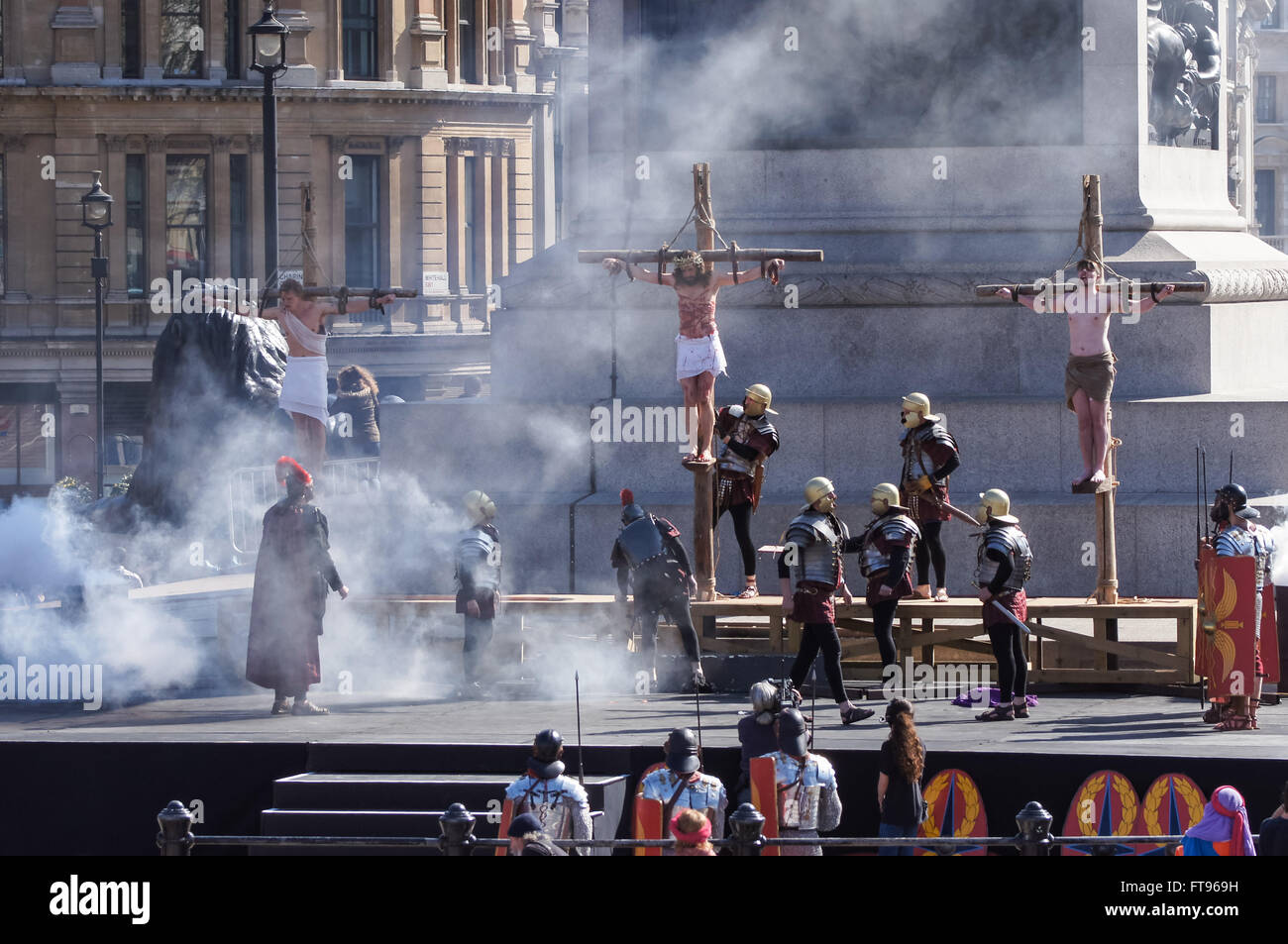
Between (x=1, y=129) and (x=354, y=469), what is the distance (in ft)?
88.5

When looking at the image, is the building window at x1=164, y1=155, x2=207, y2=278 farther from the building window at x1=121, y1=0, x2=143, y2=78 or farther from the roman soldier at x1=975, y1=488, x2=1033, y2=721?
the roman soldier at x1=975, y1=488, x2=1033, y2=721

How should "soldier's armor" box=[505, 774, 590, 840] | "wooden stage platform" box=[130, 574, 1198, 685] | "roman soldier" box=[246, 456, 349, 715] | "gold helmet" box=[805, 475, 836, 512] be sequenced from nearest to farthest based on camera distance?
"soldier's armor" box=[505, 774, 590, 840]
"gold helmet" box=[805, 475, 836, 512]
"roman soldier" box=[246, 456, 349, 715]
"wooden stage platform" box=[130, 574, 1198, 685]

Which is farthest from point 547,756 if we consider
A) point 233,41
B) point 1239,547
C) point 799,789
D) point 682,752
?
point 233,41

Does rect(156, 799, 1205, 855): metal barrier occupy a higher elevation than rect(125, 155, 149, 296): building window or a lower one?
lower

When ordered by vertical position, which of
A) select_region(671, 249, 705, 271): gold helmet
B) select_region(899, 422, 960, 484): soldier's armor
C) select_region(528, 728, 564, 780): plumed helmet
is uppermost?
select_region(671, 249, 705, 271): gold helmet

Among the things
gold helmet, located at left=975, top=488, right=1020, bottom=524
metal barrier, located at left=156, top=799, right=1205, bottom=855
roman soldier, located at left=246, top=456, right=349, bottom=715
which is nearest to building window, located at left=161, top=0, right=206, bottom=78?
roman soldier, located at left=246, top=456, right=349, bottom=715

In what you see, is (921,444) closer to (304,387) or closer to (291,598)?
(291,598)

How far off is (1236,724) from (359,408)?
49.9 feet

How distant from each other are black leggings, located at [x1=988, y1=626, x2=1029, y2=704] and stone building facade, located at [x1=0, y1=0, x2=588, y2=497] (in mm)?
33004

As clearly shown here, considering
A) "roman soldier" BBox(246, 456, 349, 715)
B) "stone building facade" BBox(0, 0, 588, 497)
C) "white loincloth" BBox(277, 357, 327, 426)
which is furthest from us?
"stone building facade" BBox(0, 0, 588, 497)

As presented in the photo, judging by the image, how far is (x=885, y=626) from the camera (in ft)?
51.2

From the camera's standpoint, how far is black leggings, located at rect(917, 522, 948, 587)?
16.9 metres

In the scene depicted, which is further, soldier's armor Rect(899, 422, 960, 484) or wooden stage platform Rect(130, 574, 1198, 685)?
soldier's armor Rect(899, 422, 960, 484)

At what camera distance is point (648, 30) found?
21250 millimetres
